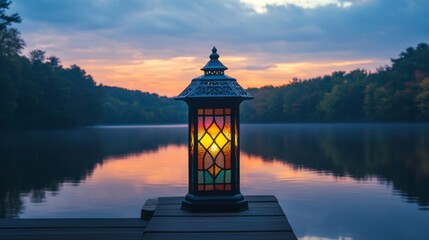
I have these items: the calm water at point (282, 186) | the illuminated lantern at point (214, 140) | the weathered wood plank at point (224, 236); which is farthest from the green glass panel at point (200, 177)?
the calm water at point (282, 186)

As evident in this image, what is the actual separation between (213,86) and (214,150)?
0.89 meters

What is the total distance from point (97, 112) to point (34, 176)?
74.4 meters

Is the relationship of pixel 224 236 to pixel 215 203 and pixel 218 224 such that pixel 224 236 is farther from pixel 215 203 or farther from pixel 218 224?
pixel 215 203

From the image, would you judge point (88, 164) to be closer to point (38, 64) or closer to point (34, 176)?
point (34, 176)

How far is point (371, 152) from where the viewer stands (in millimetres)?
30156

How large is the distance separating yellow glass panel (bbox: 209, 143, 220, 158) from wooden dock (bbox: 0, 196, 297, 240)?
2.72 feet

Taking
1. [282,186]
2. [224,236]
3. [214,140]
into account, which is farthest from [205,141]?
[282,186]

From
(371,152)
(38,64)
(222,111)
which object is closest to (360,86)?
(38,64)

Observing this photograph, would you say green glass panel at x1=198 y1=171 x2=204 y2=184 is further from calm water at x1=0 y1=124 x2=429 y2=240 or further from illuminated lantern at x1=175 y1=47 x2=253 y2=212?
calm water at x1=0 y1=124 x2=429 y2=240

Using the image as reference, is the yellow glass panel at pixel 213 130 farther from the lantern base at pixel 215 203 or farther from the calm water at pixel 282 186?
the calm water at pixel 282 186

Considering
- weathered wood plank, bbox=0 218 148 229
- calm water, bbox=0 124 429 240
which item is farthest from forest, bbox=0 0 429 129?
weathered wood plank, bbox=0 218 148 229

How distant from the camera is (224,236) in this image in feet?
21.4

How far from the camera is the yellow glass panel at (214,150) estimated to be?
26.5ft

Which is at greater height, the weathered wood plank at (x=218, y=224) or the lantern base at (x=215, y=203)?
the lantern base at (x=215, y=203)
